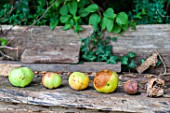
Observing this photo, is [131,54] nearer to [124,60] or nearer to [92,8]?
[124,60]

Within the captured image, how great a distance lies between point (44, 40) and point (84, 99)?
0.87 meters

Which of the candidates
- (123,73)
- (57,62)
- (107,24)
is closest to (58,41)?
(57,62)

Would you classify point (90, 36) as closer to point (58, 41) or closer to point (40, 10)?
point (58, 41)

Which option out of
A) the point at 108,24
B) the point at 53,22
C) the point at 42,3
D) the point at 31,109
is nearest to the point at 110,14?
the point at 108,24

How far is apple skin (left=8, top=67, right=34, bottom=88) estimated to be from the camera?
5.06 feet

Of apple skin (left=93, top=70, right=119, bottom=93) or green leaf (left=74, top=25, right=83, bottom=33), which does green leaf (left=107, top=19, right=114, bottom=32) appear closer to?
green leaf (left=74, top=25, right=83, bottom=33)

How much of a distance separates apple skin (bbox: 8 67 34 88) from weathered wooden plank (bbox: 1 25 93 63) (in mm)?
457

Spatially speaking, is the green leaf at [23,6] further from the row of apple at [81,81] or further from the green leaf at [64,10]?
the row of apple at [81,81]

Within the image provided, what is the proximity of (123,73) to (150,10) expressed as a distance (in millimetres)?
555

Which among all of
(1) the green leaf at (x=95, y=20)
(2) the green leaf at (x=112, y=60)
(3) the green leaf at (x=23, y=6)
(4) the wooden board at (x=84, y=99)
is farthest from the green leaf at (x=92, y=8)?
(4) the wooden board at (x=84, y=99)

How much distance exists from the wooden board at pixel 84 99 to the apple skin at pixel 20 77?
0.03 m

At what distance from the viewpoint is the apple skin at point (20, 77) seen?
60.7 inches

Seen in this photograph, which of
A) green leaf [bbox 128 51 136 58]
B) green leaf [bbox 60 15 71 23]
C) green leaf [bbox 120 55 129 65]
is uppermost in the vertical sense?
green leaf [bbox 60 15 71 23]

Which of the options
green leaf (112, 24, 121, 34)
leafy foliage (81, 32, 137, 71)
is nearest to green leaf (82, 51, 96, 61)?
leafy foliage (81, 32, 137, 71)
